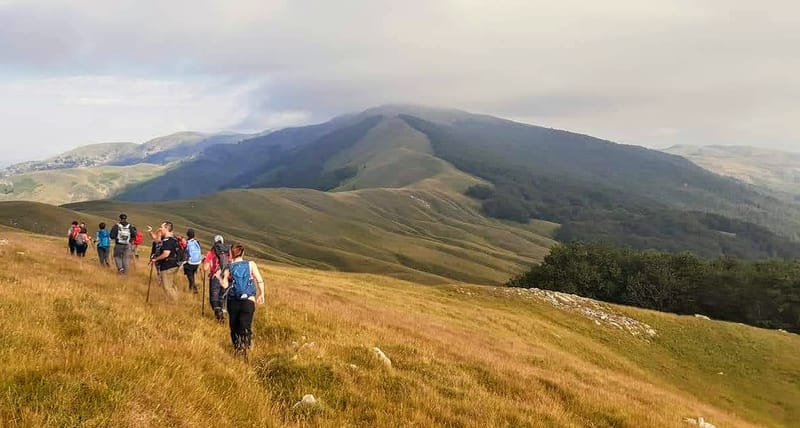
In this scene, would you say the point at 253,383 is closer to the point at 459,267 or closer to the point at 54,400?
the point at 54,400

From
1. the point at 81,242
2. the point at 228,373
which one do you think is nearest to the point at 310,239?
the point at 81,242

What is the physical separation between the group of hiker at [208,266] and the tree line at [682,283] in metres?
64.6

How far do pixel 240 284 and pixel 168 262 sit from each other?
339 inches

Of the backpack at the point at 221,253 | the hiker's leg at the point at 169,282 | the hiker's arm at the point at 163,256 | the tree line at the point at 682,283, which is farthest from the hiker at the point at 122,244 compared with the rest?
the tree line at the point at 682,283

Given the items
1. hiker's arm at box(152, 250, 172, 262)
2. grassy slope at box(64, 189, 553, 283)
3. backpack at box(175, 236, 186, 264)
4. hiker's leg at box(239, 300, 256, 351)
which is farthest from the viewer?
grassy slope at box(64, 189, 553, 283)

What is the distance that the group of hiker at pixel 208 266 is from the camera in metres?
12.3

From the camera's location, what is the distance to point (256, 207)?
198875 mm

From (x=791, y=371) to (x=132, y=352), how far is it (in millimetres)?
46131

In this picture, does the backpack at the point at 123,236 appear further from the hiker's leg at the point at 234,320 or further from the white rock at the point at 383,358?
the white rock at the point at 383,358

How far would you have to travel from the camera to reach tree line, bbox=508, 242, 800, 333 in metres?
71.7

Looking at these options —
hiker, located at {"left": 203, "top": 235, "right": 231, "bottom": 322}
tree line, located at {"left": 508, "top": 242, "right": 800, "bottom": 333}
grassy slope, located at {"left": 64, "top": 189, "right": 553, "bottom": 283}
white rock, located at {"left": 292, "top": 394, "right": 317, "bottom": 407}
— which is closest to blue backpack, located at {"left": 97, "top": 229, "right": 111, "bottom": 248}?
hiker, located at {"left": 203, "top": 235, "right": 231, "bottom": 322}

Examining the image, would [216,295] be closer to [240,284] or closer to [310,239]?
[240,284]

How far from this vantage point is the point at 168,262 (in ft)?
63.4

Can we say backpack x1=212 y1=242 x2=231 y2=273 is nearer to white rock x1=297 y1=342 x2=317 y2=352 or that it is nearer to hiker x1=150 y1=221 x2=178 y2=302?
hiker x1=150 y1=221 x2=178 y2=302
